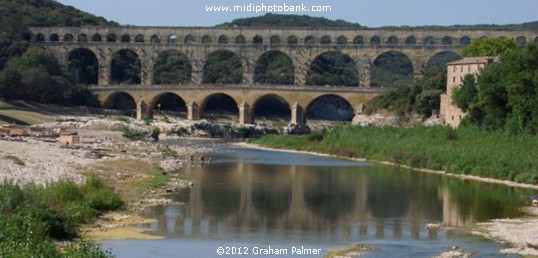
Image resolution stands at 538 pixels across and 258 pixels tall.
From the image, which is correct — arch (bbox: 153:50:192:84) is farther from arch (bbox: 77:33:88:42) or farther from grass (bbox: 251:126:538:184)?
grass (bbox: 251:126:538:184)

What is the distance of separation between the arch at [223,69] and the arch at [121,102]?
19.5 m

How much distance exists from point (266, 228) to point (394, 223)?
180 inches

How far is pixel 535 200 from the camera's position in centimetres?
4272

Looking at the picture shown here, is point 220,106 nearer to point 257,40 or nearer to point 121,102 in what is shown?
point 121,102

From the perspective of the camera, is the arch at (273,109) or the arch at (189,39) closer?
the arch at (273,109)

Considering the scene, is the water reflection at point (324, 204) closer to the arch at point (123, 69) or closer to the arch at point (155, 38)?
the arch at point (155, 38)

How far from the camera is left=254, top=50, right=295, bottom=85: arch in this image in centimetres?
13438

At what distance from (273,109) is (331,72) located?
22.7 meters

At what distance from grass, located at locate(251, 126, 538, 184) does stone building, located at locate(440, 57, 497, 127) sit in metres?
6.19

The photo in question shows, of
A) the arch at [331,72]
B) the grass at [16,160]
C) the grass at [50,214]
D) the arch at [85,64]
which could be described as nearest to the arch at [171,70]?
the arch at [85,64]

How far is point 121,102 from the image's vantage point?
114 m

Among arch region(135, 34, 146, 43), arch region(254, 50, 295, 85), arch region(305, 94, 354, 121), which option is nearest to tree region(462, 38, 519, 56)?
arch region(305, 94, 354, 121)

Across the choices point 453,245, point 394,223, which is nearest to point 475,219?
point 394,223

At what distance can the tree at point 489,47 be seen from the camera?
9269 cm
